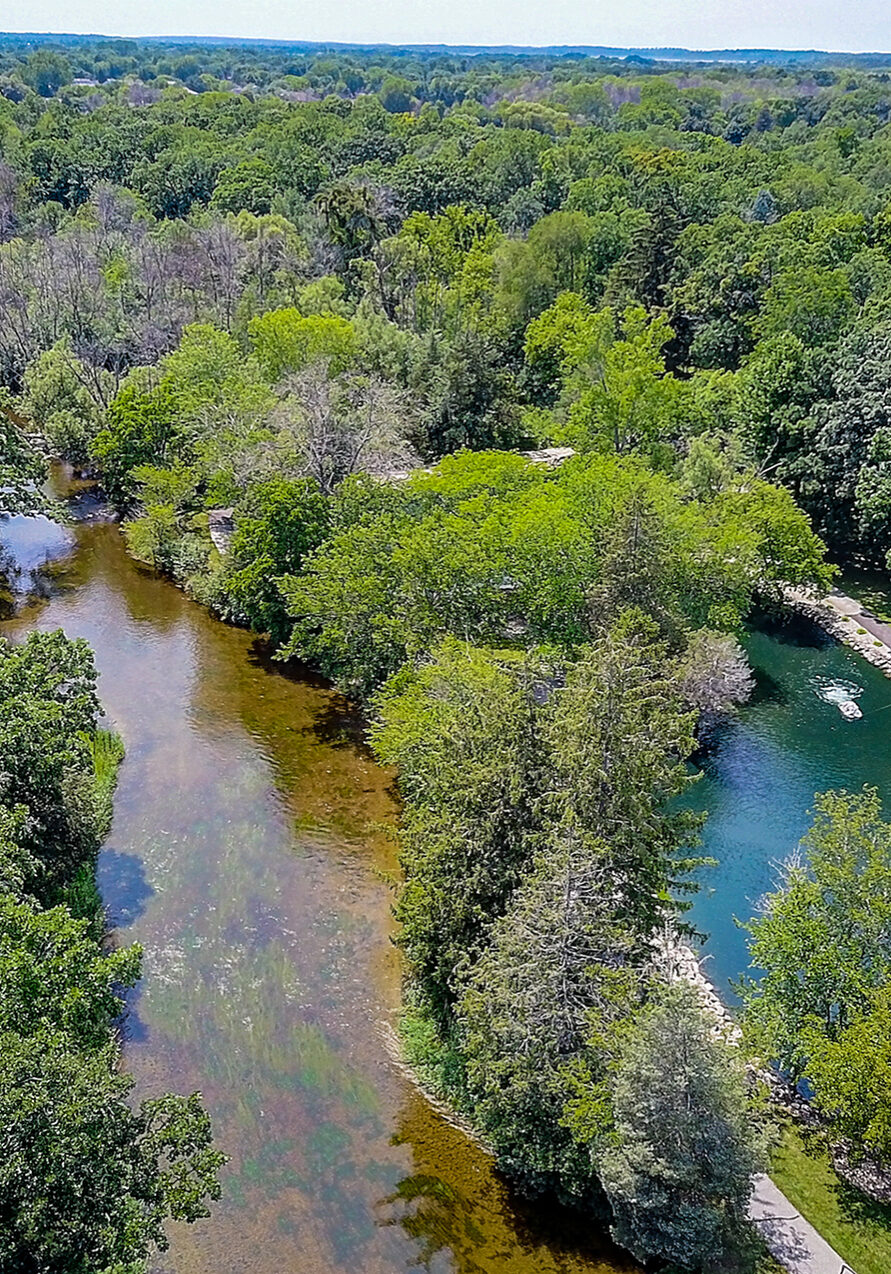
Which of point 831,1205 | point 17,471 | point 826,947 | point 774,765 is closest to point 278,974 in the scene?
point 826,947

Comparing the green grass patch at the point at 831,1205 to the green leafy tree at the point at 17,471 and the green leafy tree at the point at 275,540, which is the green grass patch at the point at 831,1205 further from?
the green leafy tree at the point at 17,471

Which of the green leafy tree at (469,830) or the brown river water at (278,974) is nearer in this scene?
the brown river water at (278,974)

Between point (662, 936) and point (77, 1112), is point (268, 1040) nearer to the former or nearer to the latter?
point (77, 1112)

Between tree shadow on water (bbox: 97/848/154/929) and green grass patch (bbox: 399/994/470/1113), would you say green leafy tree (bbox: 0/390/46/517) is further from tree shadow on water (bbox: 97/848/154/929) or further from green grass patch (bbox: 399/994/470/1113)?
green grass patch (bbox: 399/994/470/1113)

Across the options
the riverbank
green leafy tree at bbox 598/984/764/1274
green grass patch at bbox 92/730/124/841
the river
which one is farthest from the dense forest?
green grass patch at bbox 92/730/124/841

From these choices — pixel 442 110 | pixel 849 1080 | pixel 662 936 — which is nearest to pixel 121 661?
pixel 662 936

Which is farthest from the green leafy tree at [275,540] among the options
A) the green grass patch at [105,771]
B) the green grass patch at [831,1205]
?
the green grass patch at [831,1205]
